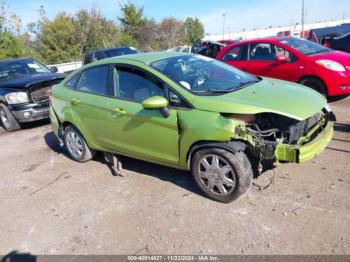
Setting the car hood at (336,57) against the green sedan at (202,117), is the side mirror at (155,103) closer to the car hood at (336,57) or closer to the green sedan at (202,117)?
the green sedan at (202,117)

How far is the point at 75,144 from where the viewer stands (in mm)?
5336

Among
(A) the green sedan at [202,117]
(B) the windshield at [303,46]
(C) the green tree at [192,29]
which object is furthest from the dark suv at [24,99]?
(C) the green tree at [192,29]

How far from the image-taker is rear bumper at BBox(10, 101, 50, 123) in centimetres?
760

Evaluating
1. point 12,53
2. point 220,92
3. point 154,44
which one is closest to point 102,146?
point 220,92

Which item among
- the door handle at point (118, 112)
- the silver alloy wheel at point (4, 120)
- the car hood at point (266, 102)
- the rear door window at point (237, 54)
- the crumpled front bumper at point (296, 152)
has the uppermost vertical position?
the rear door window at point (237, 54)

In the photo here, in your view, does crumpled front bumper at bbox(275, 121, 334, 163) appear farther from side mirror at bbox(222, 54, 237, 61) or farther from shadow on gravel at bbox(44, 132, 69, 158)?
side mirror at bbox(222, 54, 237, 61)

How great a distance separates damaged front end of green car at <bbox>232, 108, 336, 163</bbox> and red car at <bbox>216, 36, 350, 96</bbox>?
3425 millimetres

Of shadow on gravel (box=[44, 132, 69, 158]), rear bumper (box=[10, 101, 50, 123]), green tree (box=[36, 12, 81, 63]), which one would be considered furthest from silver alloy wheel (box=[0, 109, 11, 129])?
green tree (box=[36, 12, 81, 63])

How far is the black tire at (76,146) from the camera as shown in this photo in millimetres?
5188

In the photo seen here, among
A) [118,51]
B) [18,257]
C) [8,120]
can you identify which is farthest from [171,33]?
[18,257]

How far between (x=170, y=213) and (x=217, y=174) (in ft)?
2.21

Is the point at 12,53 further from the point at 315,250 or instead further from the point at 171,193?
the point at 315,250

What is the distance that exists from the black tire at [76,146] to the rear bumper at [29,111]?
2.62 m

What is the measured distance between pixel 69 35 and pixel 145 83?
32.0m
